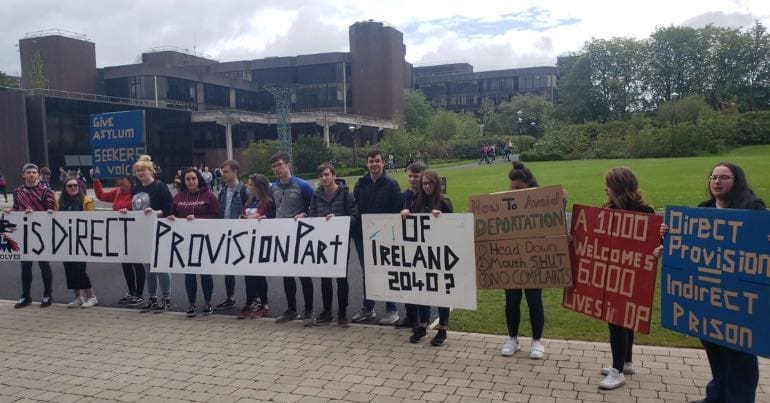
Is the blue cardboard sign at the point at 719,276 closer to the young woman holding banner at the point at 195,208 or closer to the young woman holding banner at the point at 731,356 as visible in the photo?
the young woman holding banner at the point at 731,356

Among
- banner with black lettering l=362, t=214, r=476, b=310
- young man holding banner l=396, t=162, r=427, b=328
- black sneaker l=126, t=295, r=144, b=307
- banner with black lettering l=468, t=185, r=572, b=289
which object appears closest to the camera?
banner with black lettering l=468, t=185, r=572, b=289

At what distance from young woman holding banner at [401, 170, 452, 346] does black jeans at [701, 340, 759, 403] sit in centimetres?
267

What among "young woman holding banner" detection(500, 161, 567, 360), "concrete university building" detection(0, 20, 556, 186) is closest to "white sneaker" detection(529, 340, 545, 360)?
"young woman holding banner" detection(500, 161, 567, 360)

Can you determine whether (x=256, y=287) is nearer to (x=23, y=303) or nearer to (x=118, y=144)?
(x=23, y=303)

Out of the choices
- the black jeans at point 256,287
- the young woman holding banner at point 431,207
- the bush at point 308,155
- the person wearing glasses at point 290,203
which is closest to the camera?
the young woman holding banner at point 431,207

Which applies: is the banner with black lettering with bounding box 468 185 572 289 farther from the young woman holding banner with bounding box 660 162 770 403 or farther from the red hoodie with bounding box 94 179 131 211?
the red hoodie with bounding box 94 179 131 211

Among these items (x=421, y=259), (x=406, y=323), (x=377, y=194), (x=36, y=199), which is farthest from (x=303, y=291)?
(x=36, y=199)

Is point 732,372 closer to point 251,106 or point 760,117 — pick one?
point 760,117

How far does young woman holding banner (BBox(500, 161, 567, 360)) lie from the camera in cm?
600

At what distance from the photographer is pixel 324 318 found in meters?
7.45

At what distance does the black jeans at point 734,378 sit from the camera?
14.0 ft

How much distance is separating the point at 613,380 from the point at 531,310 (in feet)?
3.66

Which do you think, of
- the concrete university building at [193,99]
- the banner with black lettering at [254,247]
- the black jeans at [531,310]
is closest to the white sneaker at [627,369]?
the black jeans at [531,310]

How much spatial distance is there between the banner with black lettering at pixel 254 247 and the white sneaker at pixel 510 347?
211 cm
